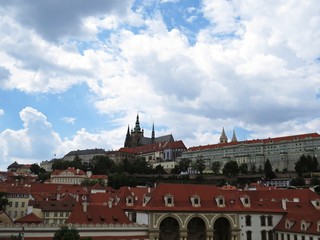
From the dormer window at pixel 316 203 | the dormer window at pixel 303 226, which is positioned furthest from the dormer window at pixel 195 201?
the dormer window at pixel 316 203

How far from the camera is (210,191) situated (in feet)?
174

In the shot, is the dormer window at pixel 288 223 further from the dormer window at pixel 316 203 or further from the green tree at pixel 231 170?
the green tree at pixel 231 170

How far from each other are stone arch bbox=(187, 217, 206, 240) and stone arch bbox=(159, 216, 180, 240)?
6.00 ft

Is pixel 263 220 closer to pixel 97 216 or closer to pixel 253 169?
pixel 97 216

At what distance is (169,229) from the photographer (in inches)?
1933

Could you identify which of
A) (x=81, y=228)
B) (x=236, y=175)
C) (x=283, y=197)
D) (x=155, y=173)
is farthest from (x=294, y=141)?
(x=81, y=228)

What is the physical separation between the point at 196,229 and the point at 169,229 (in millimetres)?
3772

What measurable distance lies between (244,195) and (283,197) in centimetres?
830

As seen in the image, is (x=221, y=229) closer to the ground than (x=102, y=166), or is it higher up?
closer to the ground

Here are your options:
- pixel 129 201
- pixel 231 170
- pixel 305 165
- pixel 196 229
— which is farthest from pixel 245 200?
pixel 231 170

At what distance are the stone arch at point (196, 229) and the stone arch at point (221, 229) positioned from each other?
6.14 ft

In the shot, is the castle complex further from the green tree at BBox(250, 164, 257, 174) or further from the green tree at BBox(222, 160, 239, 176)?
the green tree at BBox(222, 160, 239, 176)

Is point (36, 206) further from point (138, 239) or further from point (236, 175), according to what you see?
point (236, 175)

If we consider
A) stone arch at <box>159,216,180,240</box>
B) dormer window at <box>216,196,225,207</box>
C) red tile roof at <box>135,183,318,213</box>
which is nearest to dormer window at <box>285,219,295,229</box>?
red tile roof at <box>135,183,318,213</box>
